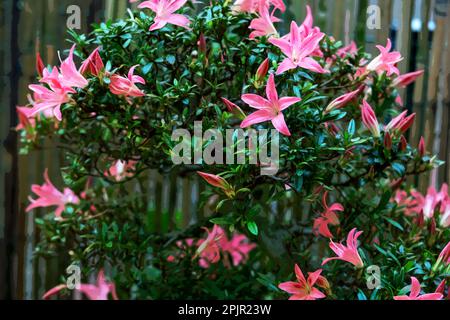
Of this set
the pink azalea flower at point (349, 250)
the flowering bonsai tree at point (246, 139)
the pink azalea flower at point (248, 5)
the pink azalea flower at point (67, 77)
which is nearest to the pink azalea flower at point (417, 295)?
the flowering bonsai tree at point (246, 139)

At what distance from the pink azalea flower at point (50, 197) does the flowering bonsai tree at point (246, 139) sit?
2 centimetres

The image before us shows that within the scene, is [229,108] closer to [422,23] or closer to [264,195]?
[264,195]

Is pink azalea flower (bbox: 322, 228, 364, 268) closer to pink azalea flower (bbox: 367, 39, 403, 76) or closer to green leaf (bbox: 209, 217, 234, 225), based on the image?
green leaf (bbox: 209, 217, 234, 225)

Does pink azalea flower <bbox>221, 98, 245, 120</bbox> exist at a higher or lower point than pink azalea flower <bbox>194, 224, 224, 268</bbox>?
higher

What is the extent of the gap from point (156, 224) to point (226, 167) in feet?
2.99

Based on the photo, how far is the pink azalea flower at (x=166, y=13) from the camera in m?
1.13

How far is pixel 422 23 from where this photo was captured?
1836mm

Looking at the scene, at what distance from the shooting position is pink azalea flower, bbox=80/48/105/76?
1097 mm

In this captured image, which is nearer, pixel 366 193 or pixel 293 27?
pixel 293 27

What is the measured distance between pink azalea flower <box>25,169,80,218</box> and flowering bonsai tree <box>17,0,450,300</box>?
0.05ft

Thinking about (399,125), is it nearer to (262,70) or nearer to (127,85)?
(262,70)

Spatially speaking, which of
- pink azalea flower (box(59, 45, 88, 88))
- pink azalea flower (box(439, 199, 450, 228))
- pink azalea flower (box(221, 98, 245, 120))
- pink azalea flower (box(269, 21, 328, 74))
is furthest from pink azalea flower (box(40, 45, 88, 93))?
pink azalea flower (box(439, 199, 450, 228))
